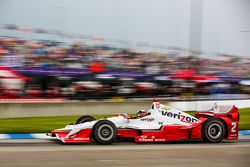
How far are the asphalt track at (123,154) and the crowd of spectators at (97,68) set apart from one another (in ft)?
27.4

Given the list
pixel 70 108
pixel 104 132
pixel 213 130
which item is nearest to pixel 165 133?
pixel 213 130

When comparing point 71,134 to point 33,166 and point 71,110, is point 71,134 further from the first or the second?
point 71,110

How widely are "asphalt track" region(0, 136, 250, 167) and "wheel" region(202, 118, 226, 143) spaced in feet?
0.62

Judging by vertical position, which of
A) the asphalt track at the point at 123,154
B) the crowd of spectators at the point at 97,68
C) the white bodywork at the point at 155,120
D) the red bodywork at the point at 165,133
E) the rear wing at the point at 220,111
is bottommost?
the asphalt track at the point at 123,154

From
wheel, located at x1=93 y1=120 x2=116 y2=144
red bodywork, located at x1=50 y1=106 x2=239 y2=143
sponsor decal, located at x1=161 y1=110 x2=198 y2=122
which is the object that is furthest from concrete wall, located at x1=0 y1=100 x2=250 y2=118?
wheel, located at x1=93 y1=120 x2=116 y2=144

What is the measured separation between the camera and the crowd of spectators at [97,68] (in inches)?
695

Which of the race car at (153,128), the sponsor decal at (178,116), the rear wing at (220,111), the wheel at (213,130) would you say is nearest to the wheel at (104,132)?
the race car at (153,128)

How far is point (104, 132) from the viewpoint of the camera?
8844 millimetres

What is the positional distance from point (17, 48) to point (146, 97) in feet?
17.9

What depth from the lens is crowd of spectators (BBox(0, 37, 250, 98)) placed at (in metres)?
17.7

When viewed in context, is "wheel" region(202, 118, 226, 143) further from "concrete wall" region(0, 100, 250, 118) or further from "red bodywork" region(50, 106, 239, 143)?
"concrete wall" region(0, 100, 250, 118)

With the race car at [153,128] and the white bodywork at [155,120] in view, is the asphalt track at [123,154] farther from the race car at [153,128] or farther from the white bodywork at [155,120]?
the white bodywork at [155,120]

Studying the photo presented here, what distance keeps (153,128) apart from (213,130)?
4.18 ft

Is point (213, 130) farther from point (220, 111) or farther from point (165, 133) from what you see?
point (165, 133)
